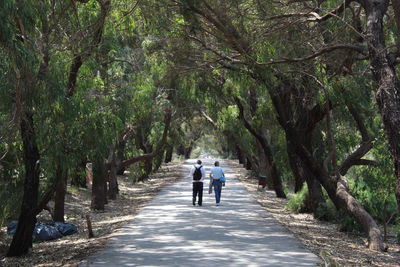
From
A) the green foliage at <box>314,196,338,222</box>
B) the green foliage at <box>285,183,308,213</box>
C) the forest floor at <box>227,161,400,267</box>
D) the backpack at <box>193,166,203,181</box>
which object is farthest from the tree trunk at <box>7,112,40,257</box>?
the green foliage at <box>285,183,308,213</box>

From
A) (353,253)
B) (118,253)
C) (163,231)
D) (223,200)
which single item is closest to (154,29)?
(163,231)

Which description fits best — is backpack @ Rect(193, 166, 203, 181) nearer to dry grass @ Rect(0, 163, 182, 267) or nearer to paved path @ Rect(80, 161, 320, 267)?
paved path @ Rect(80, 161, 320, 267)

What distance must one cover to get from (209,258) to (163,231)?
4.03 meters

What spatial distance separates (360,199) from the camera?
18.2 meters

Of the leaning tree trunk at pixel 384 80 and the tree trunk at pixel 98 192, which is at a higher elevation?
the leaning tree trunk at pixel 384 80

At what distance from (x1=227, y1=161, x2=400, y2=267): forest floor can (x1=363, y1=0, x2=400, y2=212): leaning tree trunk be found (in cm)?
204

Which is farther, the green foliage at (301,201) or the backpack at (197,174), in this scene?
the green foliage at (301,201)

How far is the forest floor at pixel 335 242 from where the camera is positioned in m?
12.2

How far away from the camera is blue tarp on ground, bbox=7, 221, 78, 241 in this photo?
16062mm

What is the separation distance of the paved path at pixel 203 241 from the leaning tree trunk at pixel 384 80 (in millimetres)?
2439

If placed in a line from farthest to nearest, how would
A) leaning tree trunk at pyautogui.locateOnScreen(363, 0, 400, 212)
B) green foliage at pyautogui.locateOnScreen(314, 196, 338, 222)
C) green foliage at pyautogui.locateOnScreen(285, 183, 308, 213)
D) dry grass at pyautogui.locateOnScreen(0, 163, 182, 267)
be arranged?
green foliage at pyautogui.locateOnScreen(285, 183, 308, 213), green foliage at pyautogui.locateOnScreen(314, 196, 338, 222), dry grass at pyautogui.locateOnScreen(0, 163, 182, 267), leaning tree trunk at pyautogui.locateOnScreen(363, 0, 400, 212)

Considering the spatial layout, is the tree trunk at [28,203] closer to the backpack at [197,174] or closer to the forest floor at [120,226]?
the forest floor at [120,226]

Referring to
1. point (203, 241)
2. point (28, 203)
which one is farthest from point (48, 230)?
point (203, 241)

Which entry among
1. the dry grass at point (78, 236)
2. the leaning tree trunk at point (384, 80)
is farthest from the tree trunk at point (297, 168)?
the leaning tree trunk at point (384, 80)
